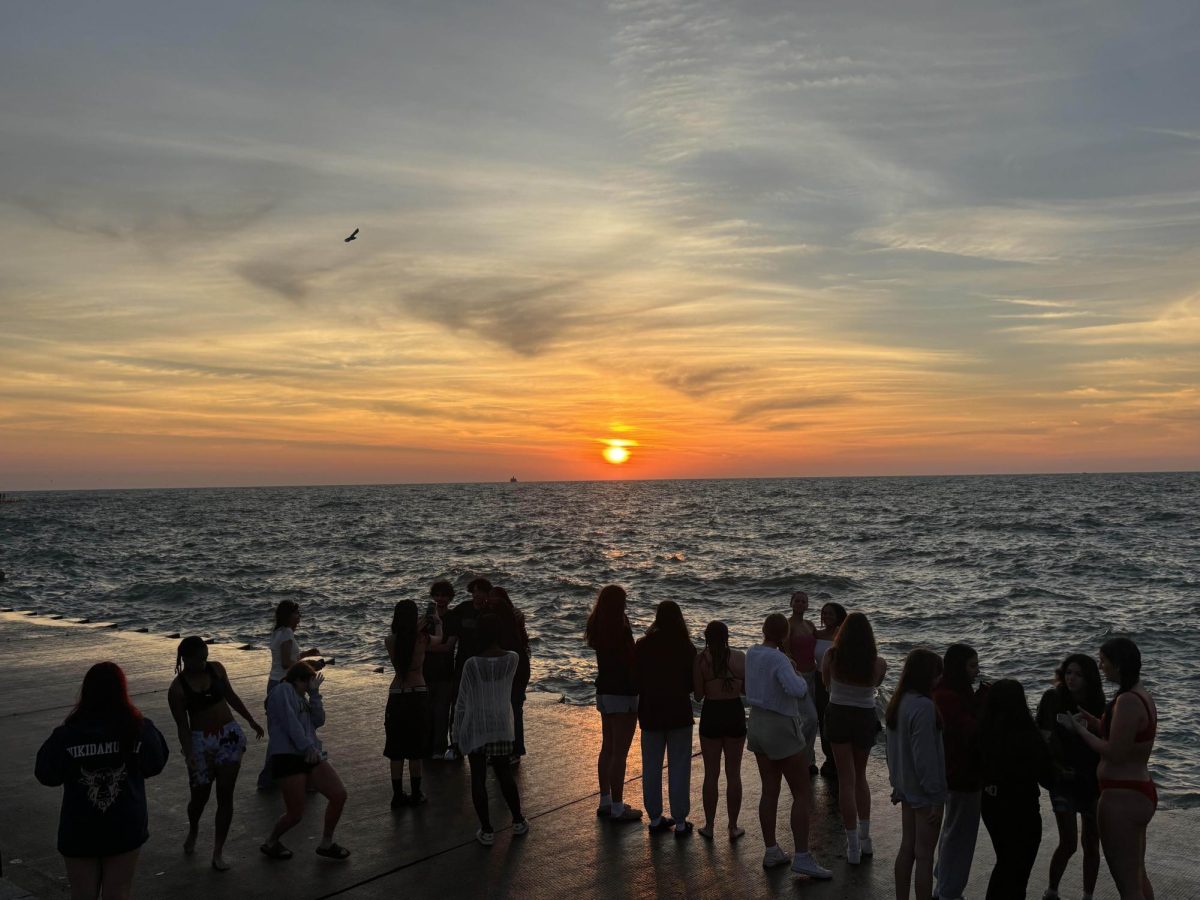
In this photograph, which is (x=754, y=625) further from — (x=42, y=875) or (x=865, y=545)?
(x=865, y=545)

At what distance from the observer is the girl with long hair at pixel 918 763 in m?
5.54

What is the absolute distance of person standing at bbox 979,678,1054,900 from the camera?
5176mm

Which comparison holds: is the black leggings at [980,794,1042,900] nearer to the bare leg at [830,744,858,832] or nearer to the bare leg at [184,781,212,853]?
the bare leg at [830,744,858,832]

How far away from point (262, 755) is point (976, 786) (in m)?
6.79

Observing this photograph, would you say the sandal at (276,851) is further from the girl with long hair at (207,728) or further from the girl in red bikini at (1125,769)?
the girl in red bikini at (1125,769)

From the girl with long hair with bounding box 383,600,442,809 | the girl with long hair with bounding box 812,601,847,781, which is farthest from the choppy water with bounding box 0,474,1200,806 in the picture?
the girl with long hair with bounding box 383,600,442,809

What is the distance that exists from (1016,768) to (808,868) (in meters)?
1.74

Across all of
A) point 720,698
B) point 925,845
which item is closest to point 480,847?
point 720,698

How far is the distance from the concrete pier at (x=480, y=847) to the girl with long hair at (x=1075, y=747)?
23.6 inches

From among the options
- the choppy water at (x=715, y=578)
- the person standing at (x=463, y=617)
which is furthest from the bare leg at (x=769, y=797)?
the choppy water at (x=715, y=578)

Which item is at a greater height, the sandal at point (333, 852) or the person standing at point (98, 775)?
the person standing at point (98, 775)

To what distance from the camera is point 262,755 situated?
921cm

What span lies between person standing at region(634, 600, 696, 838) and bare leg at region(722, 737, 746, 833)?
31cm

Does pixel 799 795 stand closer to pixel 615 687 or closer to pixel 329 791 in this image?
pixel 615 687
